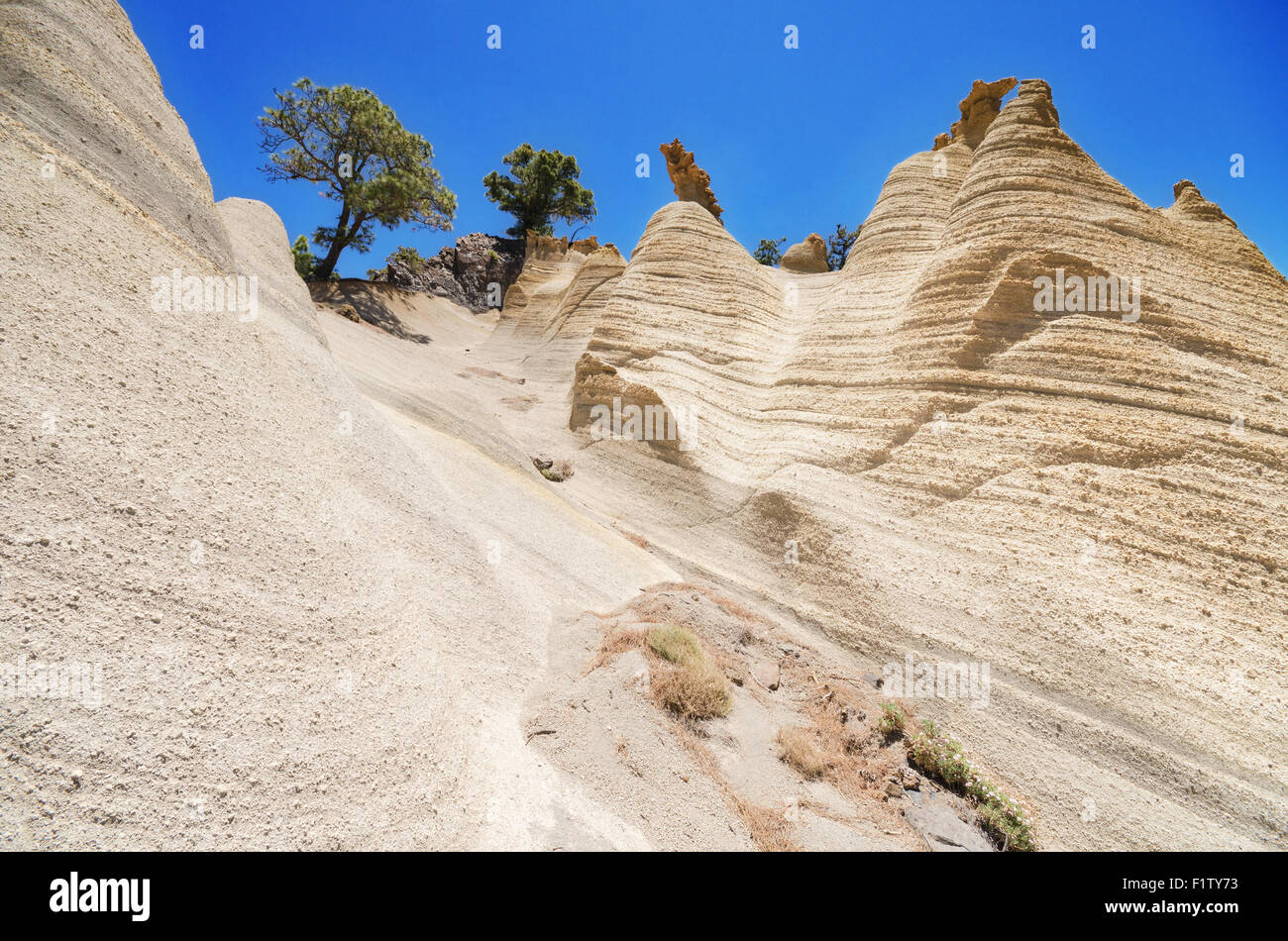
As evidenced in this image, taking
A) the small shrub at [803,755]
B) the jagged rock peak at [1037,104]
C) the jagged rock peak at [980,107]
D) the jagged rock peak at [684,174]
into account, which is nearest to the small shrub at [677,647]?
the small shrub at [803,755]

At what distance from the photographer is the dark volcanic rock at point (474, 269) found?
141ft

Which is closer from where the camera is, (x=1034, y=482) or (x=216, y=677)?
(x=216, y=677)

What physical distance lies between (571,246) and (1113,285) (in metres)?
41.8

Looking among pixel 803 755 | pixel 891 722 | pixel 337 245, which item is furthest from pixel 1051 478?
pixel 337 245

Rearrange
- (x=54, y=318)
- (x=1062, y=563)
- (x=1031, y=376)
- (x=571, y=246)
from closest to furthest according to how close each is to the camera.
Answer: (x=54, y=318) → (x=1062, y=563) → (x=1031, y=376) → (x=571, y=246)

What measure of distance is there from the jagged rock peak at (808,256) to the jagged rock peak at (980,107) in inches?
544

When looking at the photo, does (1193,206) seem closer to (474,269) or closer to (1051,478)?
(1051,478)

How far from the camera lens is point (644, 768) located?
4852 millimetres

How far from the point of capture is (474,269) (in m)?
46.4

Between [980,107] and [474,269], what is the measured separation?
3920 centimetres

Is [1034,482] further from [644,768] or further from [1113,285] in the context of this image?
[644,768]

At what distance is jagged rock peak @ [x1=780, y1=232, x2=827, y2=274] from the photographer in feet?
120
